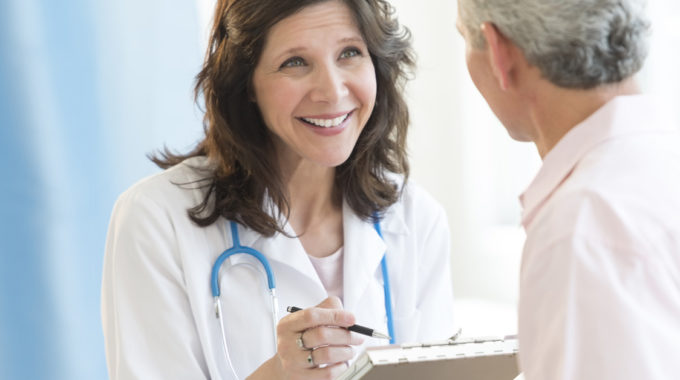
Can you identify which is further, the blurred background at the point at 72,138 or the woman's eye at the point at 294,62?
the blurred background at the point at 72,138

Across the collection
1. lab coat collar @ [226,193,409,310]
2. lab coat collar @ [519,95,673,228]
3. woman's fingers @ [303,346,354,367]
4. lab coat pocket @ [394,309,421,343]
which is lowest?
lab coat pocket @ [394,309,421,343]

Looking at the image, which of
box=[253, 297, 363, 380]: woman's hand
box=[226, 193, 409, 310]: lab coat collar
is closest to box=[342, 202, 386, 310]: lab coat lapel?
box=[226, 193, 409, 310]: lab coat collar

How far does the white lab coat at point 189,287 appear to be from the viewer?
129cm

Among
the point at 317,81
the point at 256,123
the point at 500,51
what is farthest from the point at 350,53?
the point at 500,51

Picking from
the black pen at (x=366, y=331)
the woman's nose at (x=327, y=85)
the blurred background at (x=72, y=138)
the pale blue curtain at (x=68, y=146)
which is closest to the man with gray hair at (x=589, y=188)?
the black pen at (x=366, y=331)

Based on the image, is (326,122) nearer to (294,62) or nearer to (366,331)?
(294,62)

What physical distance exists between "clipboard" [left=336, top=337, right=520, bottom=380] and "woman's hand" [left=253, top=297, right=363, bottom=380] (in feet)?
0.41

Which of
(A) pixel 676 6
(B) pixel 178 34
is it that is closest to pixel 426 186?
(A) pixel 676 6

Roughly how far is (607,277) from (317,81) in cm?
77

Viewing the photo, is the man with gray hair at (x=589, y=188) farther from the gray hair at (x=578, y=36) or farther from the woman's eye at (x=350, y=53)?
the woman's eye at (x=350, y=53)

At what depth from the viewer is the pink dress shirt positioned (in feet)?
2.17

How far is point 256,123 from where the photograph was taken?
1479 millimetres

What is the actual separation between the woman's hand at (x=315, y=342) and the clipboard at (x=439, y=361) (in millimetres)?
124

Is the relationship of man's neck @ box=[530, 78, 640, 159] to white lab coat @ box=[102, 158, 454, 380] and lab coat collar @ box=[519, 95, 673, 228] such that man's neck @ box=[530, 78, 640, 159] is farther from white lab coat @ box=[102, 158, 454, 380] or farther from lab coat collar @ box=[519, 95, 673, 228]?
white lab coat @ box=[102, 158, 454, 380]
